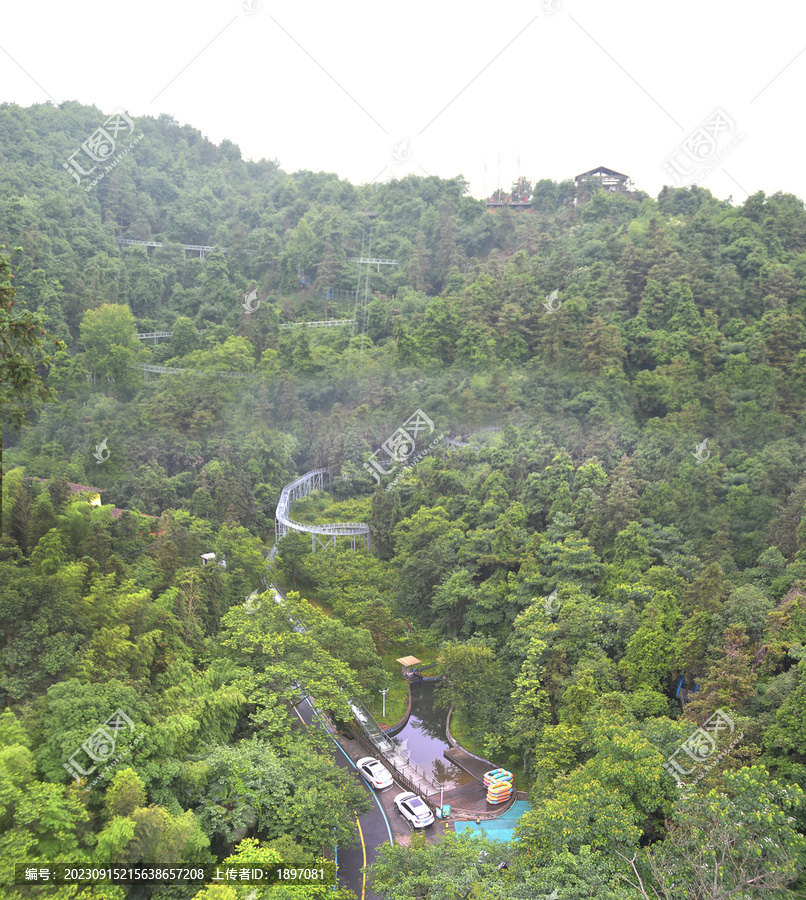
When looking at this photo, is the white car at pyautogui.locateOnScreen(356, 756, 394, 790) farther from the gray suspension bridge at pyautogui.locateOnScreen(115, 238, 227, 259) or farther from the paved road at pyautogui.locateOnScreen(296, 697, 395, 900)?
the gray suspension bridge at pyautogui.locateOnScreen(115, 238, 227, 259)

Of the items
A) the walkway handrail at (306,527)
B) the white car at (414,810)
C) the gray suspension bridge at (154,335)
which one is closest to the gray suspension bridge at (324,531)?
the walkway handrail at (306,527)

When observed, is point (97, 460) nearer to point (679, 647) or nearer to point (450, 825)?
point (450, 825)

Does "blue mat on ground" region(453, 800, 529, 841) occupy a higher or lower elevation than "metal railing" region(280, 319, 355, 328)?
lower

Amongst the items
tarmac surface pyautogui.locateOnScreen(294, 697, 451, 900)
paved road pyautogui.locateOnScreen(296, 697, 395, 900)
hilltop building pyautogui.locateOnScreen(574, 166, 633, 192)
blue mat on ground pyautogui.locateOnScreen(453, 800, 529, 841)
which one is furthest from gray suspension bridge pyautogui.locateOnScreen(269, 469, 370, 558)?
hilltop building pyautogui.locateOnScreen(574, 166, 633, 192)

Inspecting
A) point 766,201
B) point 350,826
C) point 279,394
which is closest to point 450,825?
point 350,826

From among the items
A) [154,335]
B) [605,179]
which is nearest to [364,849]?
[154,335]

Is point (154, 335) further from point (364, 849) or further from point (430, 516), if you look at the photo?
point (364, 849)

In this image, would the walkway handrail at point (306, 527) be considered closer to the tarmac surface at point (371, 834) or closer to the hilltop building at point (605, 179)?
the tarmac surface at point (371, 834)
